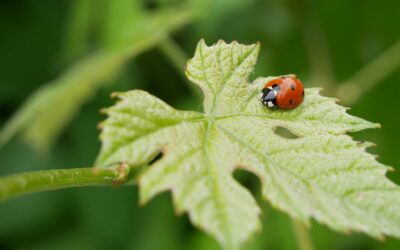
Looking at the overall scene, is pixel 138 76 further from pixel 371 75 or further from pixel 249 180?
pixel 371 75

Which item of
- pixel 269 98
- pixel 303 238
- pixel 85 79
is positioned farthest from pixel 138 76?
pixel 269 98

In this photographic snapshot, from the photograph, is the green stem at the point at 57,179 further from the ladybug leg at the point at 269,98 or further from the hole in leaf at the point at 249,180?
the hole in leaf at the point at 249,180

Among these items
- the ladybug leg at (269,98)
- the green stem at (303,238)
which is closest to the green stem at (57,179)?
the ladybug leg at (269,98)

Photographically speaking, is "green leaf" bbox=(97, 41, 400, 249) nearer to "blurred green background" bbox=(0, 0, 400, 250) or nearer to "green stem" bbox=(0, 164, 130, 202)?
"green stem" bbox=(0, 164, 130, 202)

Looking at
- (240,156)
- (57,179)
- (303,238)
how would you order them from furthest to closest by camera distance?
(303,238) < (240,156) < (57,179)

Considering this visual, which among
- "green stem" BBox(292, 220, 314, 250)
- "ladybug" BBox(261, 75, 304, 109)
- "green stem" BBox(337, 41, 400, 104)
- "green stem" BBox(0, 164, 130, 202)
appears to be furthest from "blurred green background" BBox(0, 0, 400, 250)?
"green stem" BBox(0, 164, 130, 202)

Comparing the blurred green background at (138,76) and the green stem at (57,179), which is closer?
the green stem at (57,179)
